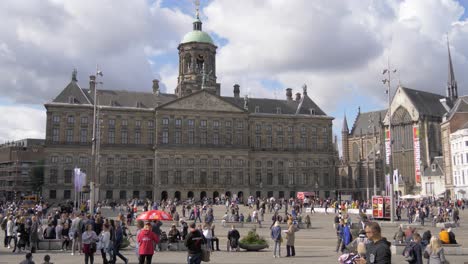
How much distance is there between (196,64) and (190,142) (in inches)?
521

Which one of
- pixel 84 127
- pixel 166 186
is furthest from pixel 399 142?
pixel 84 127

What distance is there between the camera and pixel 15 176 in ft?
346

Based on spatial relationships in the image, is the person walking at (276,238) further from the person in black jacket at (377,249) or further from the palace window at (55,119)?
the palace window at (55,119)

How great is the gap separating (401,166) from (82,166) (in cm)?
5410

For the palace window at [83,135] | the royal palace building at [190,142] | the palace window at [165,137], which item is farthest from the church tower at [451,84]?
the palace window at [83,135]

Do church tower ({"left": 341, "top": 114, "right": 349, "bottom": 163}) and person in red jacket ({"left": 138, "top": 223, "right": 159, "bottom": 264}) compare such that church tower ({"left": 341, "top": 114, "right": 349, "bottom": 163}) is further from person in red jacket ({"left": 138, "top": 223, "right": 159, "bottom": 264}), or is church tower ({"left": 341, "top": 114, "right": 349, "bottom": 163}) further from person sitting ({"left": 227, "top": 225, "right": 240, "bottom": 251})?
person in red jacket ({"left": 138, "top": 223, "right": 159, "bottom": 264})

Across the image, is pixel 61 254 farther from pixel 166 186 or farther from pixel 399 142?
pixel 399 142

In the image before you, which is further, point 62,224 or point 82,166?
point 82,166

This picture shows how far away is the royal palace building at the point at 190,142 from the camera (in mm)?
68812

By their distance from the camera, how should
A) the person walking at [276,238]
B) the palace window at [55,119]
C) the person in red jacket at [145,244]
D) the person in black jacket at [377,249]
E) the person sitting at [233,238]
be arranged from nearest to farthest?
the person in black jacket at [377,249]
the person in red jacket at [145,244]
the person walking at [276,238]
the person sitting at [233,238]
the palace window at [55,119]

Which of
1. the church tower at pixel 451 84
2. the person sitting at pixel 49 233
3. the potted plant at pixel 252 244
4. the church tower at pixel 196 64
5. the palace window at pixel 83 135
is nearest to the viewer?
the potted plant at pixel 252 244

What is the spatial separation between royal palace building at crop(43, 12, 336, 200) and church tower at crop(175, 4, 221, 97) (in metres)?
0.16

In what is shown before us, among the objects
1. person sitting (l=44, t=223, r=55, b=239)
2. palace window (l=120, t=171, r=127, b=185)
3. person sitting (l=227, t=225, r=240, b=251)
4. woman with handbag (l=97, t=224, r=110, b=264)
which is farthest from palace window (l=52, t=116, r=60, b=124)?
woman with handbag (l=97, t=224, r=110, b=264)

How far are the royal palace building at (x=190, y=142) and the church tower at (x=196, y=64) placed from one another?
0.52 ft
